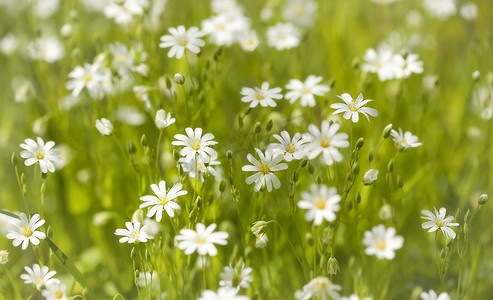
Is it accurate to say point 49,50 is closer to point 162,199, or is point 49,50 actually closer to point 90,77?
point 90,77

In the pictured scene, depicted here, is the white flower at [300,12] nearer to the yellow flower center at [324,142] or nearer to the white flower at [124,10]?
the white flower at [124,10]

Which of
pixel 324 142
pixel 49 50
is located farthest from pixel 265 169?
pixel 49 50

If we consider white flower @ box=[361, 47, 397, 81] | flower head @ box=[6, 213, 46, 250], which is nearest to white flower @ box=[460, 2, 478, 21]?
white flower @ box=[361, 47, 397, 81]

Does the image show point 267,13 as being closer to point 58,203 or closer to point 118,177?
point 118,177

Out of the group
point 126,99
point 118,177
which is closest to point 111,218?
point 118,177

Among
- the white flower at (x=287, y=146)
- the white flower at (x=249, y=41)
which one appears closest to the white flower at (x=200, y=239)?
the white flower at (x=287, y=146)
